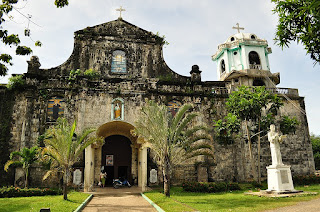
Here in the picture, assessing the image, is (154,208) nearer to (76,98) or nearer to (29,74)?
(76,98)

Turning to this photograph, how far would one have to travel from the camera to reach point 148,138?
13141mm

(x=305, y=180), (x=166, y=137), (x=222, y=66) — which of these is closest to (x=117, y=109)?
(x=166, y=137)

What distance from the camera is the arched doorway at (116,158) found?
1978 cm

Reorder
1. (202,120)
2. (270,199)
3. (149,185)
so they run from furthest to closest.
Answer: (202,120) → (149,185) → (270,199)

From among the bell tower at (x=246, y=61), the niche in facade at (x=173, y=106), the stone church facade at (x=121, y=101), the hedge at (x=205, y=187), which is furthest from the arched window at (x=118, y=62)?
the hedge at (x=205, y=187)

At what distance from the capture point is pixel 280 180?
42.1ft

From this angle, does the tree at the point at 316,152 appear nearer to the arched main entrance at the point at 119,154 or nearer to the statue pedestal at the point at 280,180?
the statue pedestal at the point at 280,180

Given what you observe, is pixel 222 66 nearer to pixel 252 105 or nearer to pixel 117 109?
pixel 252 105

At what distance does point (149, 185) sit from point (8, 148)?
9.89 metres

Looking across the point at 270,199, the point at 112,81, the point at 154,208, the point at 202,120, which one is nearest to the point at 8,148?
the point at 112,81

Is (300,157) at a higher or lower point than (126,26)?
lower

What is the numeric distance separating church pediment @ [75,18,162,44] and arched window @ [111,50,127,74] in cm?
151

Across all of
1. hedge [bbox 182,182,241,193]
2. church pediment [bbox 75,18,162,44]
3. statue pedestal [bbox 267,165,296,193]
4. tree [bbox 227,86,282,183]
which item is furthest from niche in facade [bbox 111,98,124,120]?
statue pedestal [bbox 267,165,296,193]

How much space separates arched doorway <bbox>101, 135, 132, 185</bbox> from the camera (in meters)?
19.8
